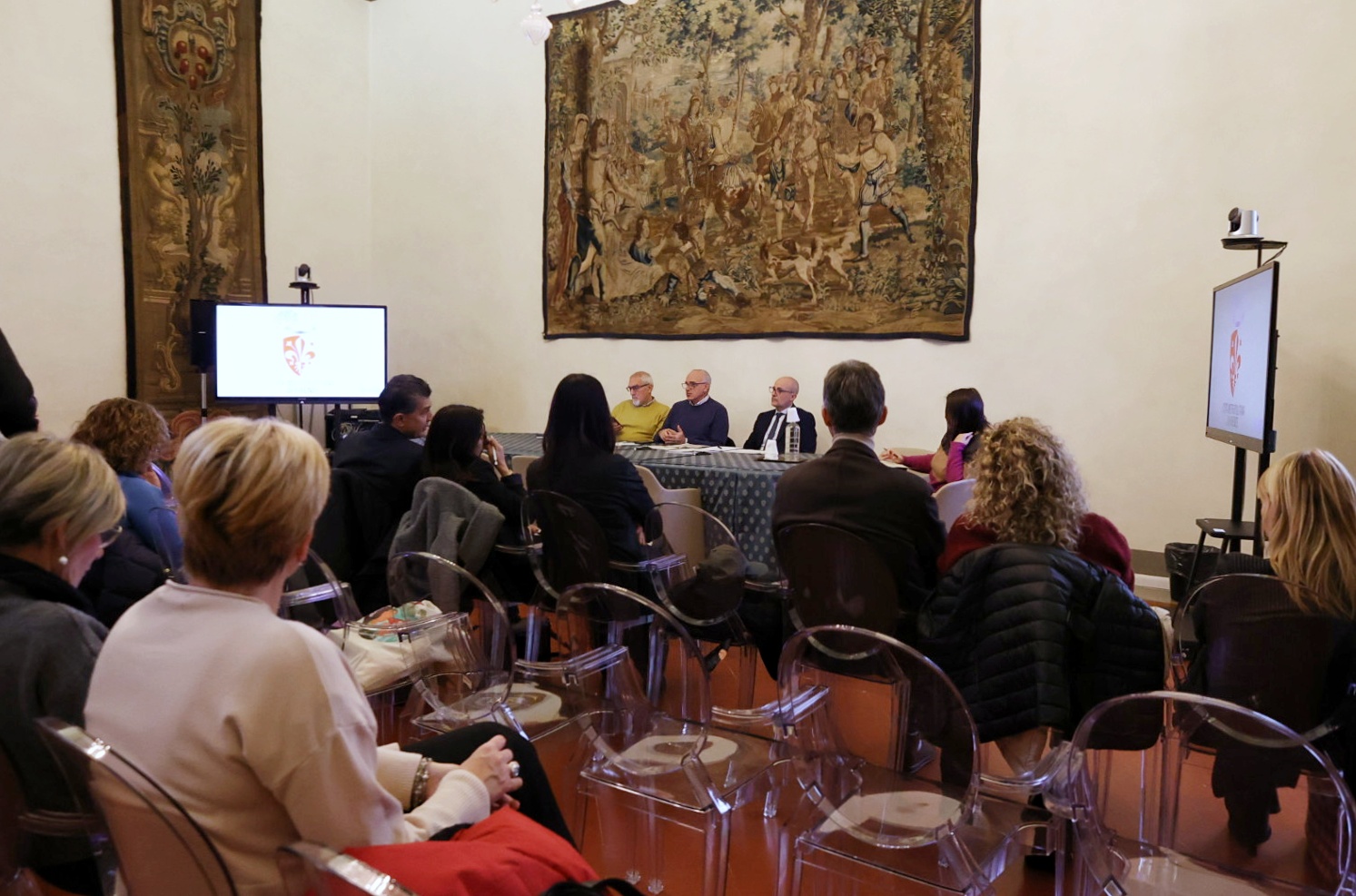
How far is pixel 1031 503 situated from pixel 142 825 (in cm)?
184

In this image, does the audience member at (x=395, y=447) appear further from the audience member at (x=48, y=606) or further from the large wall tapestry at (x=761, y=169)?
the large wall tapestry at (x=761, y=169)

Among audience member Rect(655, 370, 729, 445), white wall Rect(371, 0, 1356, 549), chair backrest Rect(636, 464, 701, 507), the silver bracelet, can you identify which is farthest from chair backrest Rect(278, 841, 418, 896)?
audience member Rect(655, 370, 729, 445)

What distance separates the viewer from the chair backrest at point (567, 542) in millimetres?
3070

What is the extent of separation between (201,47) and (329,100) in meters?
1.24

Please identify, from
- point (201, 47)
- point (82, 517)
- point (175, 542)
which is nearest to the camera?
point (82, 517)

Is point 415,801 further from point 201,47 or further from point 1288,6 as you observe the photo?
point 201,47

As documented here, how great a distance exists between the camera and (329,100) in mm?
8625

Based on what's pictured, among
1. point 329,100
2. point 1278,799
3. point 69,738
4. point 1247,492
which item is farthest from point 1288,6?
point 329,100

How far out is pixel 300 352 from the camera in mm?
7434

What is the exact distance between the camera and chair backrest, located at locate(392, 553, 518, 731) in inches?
88.9

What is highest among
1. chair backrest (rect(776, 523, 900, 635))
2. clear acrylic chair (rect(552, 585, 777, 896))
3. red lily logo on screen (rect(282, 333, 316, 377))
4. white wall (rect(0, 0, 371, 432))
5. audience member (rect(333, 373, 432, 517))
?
white wall (rect(0, 0, 371, 432))

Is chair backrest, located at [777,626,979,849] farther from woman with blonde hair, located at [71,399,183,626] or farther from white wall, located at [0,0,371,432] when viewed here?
white wall, located at [0,0,371,432]

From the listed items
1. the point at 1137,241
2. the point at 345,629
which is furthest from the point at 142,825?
the point at 1137,241

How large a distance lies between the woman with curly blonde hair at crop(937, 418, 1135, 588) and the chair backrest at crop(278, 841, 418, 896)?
1.63 m
